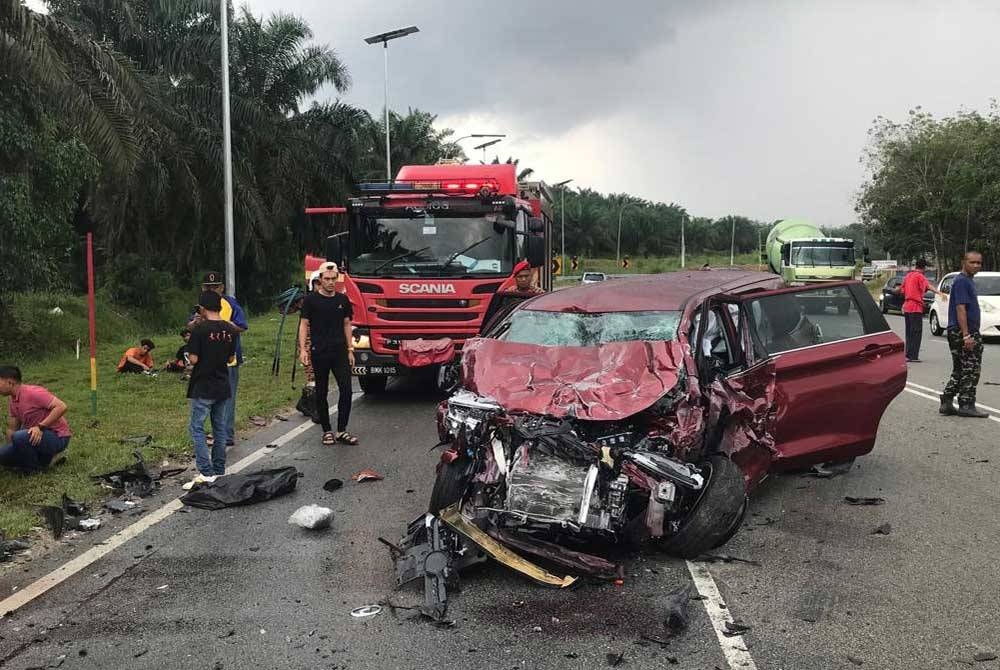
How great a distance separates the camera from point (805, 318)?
21.7 ft

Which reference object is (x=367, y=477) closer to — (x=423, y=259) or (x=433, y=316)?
(x=433, y=316)

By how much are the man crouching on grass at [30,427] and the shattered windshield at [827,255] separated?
98.8 feet

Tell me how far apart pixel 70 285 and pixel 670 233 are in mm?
97966

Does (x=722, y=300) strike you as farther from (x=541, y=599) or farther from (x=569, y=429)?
(x=541, y=599)

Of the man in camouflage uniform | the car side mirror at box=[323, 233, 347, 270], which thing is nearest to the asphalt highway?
the man in camouflage uniform

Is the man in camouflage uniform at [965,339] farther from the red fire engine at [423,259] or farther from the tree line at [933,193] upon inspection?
the tree line at [933,193]

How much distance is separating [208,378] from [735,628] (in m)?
4.57

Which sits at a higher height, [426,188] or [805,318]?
[426,188]

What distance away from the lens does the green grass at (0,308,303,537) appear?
6.57 meters

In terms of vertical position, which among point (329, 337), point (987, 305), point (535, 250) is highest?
point (535, 250)

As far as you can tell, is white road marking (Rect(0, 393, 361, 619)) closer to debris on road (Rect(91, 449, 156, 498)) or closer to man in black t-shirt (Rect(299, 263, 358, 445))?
debris on road (Rect(91, 449, 156, 498))

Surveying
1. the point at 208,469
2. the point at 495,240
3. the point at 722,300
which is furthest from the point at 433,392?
the point at 722,300

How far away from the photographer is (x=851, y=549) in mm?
5066

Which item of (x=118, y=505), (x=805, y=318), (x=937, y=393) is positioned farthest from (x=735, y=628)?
(x=937, y=393)
